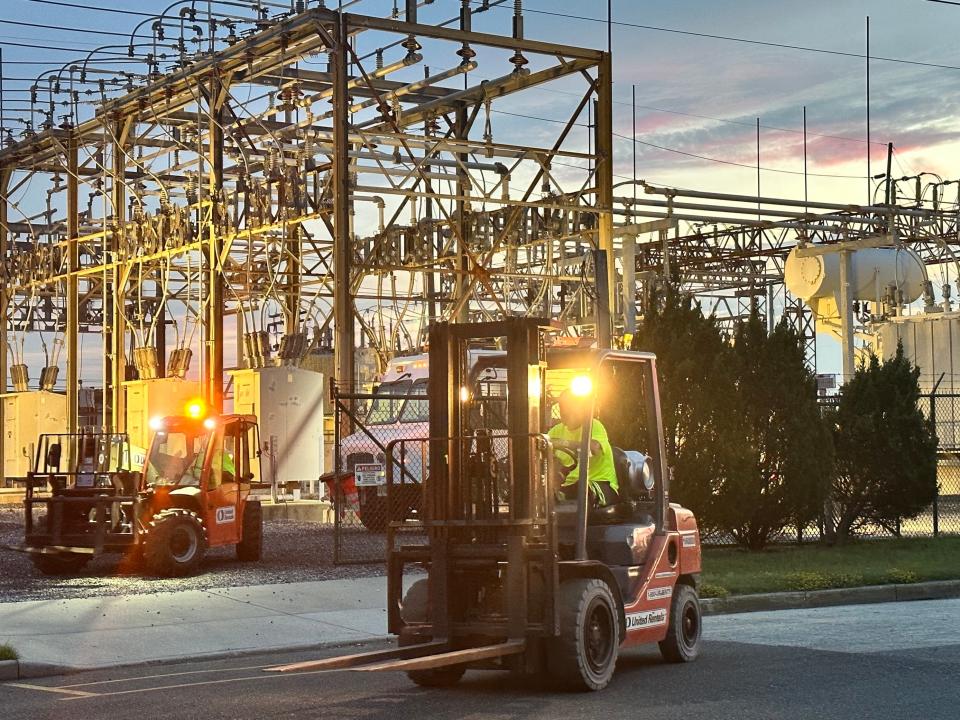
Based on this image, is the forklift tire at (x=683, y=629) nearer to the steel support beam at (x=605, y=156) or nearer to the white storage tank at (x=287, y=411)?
the steel support beam at (x=605, y=156)

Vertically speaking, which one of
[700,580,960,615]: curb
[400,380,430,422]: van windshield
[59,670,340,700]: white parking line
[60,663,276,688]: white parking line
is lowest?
[700,580,960,615]: curb

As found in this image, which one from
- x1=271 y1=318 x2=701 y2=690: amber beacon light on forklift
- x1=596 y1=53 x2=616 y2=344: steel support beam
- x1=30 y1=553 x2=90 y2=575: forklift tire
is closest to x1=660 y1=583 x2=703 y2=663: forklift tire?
x1=271 y1=318 x2=701 y2=690: amber beacon light on forklift

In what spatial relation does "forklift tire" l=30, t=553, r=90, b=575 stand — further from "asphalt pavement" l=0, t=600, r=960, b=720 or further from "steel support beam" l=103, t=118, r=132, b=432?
"steel support beam" l=103, t=118, r=132, b=432

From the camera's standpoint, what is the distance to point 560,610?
35.7 feet

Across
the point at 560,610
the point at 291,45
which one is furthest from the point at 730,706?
the point at 291,45

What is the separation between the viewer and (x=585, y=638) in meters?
11.1

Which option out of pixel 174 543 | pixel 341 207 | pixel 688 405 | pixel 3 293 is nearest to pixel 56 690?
pixel 174 543

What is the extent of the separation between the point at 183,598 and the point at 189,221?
1488 cm

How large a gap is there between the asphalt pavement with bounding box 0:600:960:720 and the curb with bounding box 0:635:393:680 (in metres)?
0.14

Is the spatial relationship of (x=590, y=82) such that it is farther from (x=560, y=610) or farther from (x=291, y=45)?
(x=560, y=610)

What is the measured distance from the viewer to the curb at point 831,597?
1700 centimetres

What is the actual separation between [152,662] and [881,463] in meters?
14.8

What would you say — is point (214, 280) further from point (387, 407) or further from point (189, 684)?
point (189, 684)

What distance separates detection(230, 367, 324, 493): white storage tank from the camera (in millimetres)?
29328
